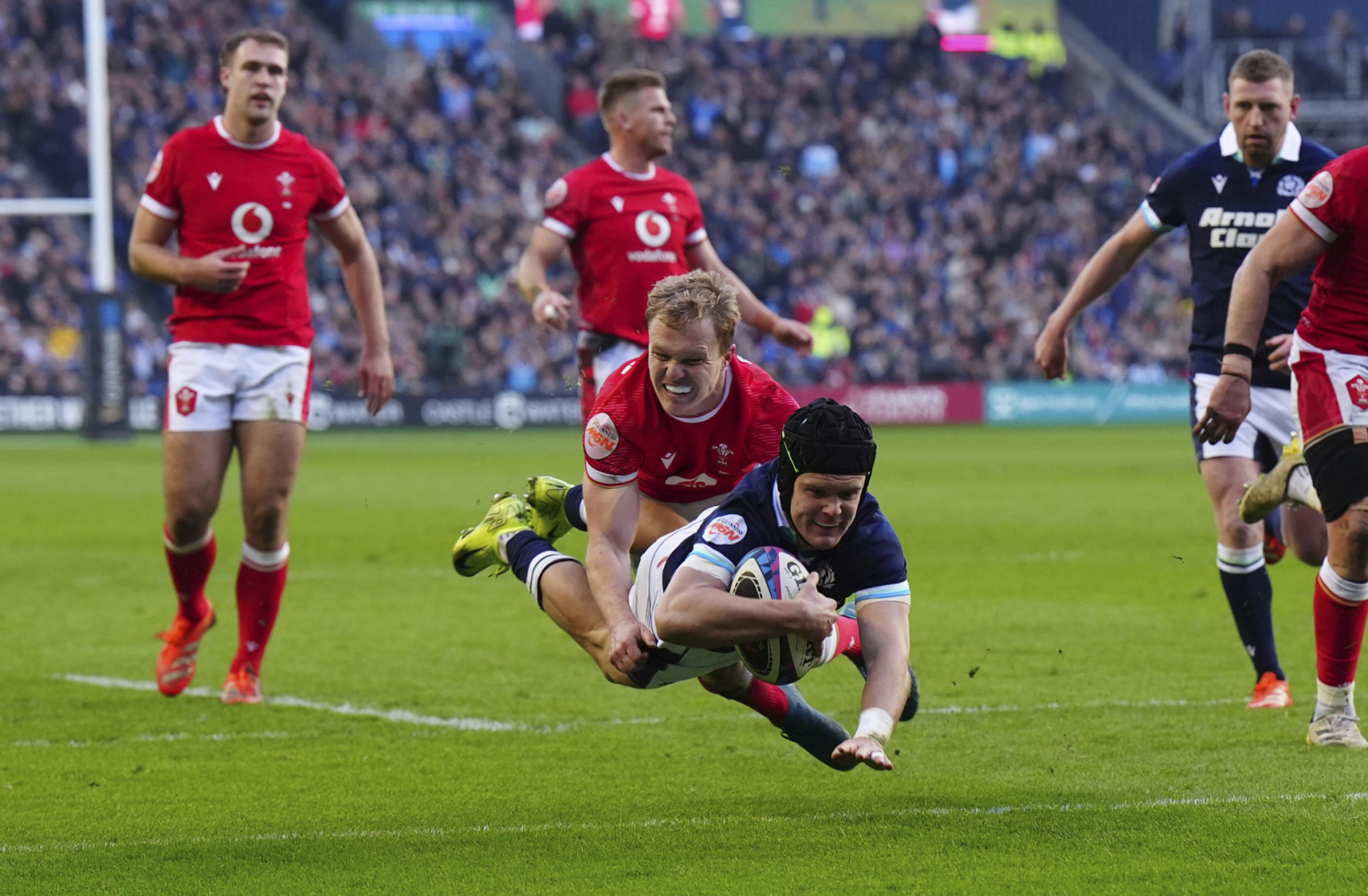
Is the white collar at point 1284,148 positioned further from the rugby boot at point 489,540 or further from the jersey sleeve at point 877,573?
the rugby boot at point 489,540

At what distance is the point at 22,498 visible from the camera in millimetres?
18000

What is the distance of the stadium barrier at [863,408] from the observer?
29.8 m

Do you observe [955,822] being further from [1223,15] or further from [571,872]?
[1223,15]

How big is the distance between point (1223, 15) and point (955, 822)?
39.0m

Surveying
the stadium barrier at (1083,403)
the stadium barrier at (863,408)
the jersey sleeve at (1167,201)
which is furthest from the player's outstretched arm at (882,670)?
the stadium barrier at (1083,403)

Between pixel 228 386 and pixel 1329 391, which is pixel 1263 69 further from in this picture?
pixel 228 386

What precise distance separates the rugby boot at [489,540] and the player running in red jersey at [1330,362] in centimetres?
226

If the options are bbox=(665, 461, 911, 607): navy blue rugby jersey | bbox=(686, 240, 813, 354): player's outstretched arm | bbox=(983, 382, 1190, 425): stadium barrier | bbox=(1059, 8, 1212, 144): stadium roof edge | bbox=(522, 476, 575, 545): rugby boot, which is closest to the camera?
bbox=(665, 461, 911, 607): navy blue rugby jersey

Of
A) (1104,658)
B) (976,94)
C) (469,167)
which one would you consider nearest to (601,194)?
(1104,658)

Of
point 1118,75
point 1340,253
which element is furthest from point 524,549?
point 1118,75

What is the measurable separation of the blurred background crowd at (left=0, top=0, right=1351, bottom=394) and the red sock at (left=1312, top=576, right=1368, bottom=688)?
23.9 m

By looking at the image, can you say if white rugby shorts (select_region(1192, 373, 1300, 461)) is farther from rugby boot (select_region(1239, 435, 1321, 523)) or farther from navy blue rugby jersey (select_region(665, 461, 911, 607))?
navy blue rugby jersey (select_region(665, 461, 911, 607))

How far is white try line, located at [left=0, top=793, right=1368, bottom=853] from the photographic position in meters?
4.66

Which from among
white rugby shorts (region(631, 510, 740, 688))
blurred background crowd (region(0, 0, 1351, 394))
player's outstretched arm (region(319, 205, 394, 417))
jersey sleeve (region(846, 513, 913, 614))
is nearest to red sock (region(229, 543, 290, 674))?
player's outstretched arm (region(319, 205, 394, 417))
